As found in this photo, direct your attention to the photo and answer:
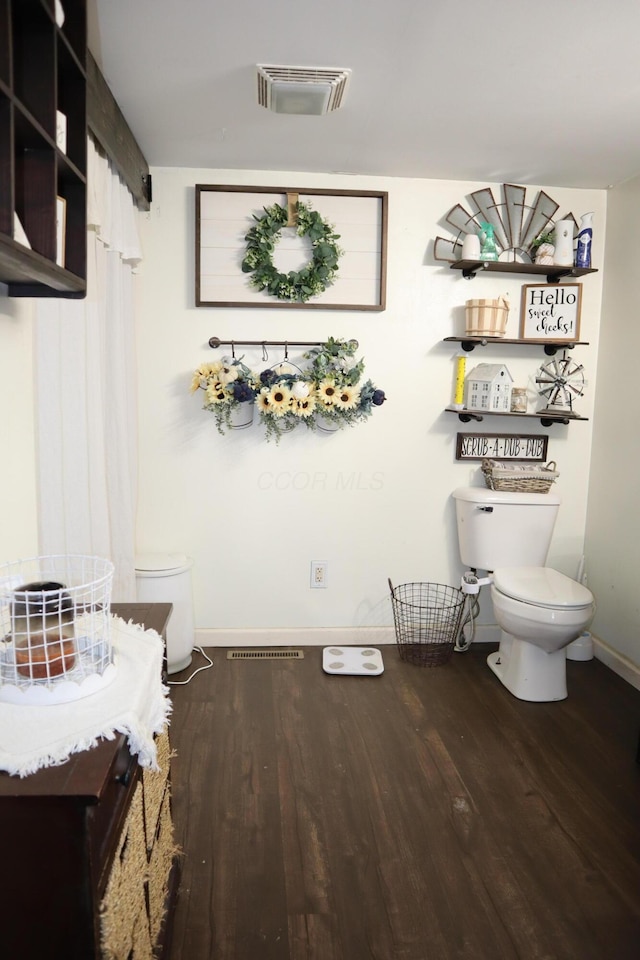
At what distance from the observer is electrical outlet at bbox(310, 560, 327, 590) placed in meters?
3.26

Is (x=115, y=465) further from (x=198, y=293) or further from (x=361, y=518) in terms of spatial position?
(x=361, y=518)

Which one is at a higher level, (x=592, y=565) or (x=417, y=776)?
(x=592, y=565)

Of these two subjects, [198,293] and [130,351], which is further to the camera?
[198,293]

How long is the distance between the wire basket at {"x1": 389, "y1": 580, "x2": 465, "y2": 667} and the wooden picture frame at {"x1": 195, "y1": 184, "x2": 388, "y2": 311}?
56.8 inches

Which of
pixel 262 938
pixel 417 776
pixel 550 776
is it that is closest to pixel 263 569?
pixel 417 776

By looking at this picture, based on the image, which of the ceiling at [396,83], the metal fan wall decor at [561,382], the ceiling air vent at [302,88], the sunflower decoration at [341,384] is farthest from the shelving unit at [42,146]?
the metal fan wall decor at [561,382]

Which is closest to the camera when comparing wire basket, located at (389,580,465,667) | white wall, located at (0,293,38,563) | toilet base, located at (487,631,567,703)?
white wall, located at (0,293,38,563)

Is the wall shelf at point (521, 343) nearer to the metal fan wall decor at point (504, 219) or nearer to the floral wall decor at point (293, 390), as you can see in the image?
the metal fan wall decor at point (504, 219)

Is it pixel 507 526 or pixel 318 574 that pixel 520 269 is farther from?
pixel 318 574

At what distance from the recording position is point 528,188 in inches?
123

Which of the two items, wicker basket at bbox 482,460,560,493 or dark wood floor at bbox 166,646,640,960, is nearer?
dark wood floor at bbox 166,646,640,960

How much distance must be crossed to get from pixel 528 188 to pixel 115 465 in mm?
2343

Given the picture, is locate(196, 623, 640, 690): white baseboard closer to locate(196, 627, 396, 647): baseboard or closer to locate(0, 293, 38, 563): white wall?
locate(196, 627, 396, 647): baseboard

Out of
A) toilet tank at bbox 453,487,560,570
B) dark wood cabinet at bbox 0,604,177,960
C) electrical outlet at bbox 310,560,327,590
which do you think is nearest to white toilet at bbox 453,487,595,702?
toilet tank at bbox 453,487,560,570
